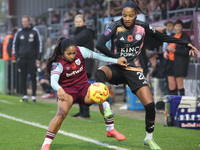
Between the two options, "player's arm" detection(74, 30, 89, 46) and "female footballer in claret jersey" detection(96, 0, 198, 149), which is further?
"player's arm" detection(74, 30, 89, 46)

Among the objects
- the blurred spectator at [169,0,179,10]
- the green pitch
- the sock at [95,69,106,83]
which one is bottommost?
the green pitch

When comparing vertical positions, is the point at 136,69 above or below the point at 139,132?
above

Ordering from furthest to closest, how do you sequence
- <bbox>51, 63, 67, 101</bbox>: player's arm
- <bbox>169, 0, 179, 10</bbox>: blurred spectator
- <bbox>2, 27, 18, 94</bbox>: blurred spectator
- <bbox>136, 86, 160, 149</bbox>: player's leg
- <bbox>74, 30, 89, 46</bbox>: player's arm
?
<bbox>2, 27, 18, 94</bbox>: blurred spectator
<bbox>169, 0, 179, 10</bbox>: blurred spectator
<bbox>74, 30, 89, 46</bbox>: player's arm
<bbox>136, 86, 160, 149</bbox>: player's leg
<bbox>51, 63, 67, 101</bbox>: player's arm

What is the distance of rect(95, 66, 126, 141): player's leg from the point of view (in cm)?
665

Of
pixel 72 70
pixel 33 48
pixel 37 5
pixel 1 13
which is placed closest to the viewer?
pixel 72 70

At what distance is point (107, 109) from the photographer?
664 cm

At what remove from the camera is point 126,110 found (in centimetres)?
1298

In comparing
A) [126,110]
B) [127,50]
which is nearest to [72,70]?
[127,50]

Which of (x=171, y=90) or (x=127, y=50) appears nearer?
(x=127, y=50)

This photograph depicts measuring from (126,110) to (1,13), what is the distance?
25301mm

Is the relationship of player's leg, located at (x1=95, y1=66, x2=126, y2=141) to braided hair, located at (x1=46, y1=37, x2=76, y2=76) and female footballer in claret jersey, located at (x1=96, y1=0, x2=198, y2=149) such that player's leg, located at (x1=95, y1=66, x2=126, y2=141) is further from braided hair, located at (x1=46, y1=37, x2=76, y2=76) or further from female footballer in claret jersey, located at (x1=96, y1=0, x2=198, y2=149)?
braided hair, located at (x1=46, y1=37, x2=76, y2=76)

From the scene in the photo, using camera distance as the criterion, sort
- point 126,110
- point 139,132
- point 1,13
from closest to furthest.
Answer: point 139,132 → point 126,110 → point 1,13

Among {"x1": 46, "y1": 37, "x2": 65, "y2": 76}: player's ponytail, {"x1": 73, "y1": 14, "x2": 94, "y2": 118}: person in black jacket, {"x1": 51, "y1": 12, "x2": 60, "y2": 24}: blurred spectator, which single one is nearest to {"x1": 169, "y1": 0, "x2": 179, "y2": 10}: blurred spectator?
{"x1": 73, "y1": 14, "x2": 94, "y2": 118}: person in black jacket

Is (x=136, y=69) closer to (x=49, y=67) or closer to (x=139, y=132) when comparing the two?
(x=49, y=67)
